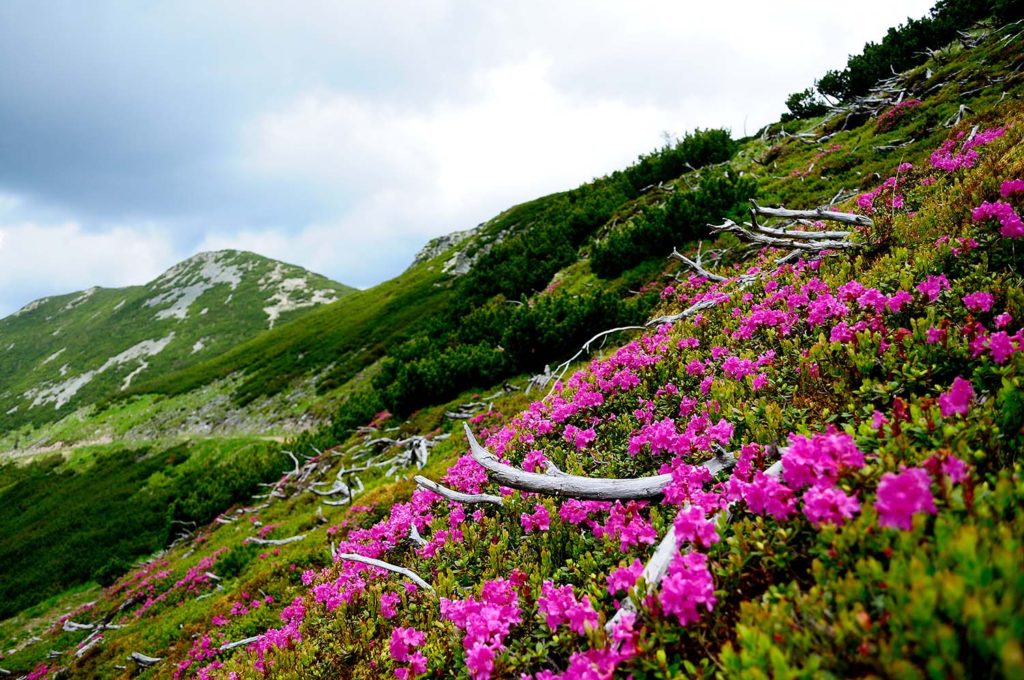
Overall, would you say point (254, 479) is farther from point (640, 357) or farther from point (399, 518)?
point (640, 357)

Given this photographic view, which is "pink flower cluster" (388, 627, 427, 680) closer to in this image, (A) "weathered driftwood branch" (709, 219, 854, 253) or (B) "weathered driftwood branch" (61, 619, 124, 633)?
(A) "weathered driftwood branch" (709, 219, 854, 253)

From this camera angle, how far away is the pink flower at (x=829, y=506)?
2281 millimetres

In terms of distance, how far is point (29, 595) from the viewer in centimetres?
1912

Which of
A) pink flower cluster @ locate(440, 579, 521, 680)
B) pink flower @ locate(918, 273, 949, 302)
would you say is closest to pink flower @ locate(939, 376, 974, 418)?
pink flower @ locate(918, 273, 949, 302)

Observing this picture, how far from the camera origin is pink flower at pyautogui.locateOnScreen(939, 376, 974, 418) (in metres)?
2.64

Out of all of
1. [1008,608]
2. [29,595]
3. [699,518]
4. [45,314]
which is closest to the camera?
[1008,608]

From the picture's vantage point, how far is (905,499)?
1.97 metres

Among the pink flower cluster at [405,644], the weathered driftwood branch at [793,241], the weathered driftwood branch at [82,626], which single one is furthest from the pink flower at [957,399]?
the weathered driftwood branch at [82,626]

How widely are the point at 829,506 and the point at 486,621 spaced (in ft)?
7.46

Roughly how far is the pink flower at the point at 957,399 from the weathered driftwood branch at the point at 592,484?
51.2 inches

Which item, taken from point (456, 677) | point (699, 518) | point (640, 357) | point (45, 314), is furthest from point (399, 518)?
point (45, 314)

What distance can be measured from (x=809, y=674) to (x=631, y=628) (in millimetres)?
962

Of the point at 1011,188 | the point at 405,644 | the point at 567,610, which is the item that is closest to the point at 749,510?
the point at 567,610

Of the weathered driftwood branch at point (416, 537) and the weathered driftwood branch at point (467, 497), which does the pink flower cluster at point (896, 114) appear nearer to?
the weathered driftwood branch at point (467, 497)
